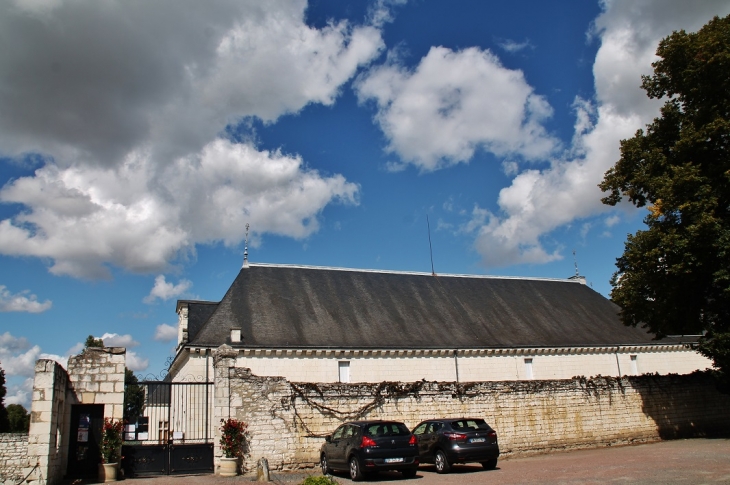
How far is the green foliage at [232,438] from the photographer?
15250 millimetres

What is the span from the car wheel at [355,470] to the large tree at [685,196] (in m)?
12.8

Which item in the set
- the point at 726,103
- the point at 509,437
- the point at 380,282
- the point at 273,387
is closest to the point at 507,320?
the point at 380,282

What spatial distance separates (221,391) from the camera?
628 inches

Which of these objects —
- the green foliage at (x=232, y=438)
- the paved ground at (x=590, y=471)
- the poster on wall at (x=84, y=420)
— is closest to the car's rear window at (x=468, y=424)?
the paved ground at (x=590, y=471)

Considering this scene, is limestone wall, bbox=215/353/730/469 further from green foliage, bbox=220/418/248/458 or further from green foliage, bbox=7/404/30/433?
green foliage, bbox=7/404/30/433

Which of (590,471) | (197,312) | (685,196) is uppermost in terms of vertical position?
(685,196)

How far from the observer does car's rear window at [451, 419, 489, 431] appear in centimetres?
1482

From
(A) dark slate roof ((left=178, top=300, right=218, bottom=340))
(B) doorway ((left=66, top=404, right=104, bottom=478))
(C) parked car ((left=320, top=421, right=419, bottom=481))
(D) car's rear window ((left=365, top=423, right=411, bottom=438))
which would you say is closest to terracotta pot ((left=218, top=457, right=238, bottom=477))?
(C) parked car ((left=320, top=421, right=419, bottom=481))

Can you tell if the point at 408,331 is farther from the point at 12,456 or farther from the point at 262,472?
the point at 12,456

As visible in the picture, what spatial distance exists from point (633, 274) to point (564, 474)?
10731 millimetres

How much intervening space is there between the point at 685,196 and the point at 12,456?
2214cm

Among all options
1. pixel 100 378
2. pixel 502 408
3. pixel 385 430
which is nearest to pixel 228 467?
A: pixel 100 378

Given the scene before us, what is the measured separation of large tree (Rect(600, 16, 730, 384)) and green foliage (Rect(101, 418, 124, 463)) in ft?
58.5

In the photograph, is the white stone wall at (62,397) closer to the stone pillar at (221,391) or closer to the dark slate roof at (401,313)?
the stone pillar at (221,391)
